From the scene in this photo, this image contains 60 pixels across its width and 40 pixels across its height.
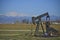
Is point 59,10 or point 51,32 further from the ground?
point 59,10

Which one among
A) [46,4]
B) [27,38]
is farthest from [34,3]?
[27,38]

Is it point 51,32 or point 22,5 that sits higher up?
point 22,5

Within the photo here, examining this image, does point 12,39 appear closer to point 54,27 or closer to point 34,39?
point 34,39

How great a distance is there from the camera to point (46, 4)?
2.97m

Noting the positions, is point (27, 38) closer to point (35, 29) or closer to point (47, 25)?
point (35, 29)

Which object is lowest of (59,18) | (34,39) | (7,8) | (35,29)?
(34,39)

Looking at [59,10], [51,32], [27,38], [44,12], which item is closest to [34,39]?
[27,38]

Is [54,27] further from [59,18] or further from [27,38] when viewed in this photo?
[27,38]

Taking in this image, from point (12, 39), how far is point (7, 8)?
567 mm

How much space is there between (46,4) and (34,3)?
220mm

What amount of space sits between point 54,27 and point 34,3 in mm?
569

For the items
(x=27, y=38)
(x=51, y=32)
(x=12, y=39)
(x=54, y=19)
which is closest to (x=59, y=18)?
(x=54, y=19)

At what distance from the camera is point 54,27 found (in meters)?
2.95

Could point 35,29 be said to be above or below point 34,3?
below
